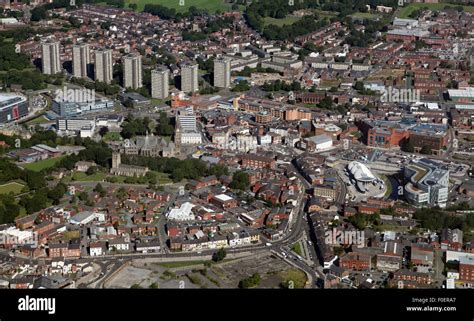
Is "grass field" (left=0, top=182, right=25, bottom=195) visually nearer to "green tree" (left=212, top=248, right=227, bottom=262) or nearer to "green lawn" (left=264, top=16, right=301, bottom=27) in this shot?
"green tree" (left=212, top=248, right=227, bottom=262)

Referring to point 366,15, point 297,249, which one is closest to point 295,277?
point 297,249

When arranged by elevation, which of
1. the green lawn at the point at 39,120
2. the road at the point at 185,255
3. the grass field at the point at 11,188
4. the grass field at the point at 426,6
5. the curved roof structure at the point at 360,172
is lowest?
the green lawn at the point at 39,120

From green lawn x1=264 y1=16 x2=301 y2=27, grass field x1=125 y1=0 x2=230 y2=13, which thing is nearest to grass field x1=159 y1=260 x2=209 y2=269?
green lawn x1=264 y1=16 x2=301 y2=27

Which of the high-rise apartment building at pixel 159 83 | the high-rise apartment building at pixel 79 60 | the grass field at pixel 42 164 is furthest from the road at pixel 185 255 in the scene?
the high-rise apartment building at pixel 79 60

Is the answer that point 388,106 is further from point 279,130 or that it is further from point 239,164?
point 239,164

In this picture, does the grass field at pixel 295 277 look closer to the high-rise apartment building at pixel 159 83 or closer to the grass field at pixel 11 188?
the grass field at pixel 11 188

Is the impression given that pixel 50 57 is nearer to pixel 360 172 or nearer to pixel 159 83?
pixel 159 83
